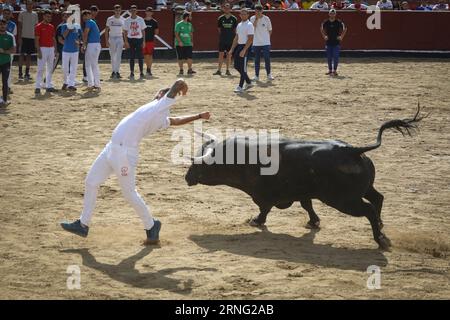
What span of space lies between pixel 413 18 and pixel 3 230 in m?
20.7

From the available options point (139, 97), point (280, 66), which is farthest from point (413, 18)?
point (139, 97)

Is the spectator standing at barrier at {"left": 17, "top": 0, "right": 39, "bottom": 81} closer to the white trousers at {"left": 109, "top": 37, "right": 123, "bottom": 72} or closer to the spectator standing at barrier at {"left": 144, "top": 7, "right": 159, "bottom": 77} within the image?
the white trousers at {"left": 109, "top": 37, "right": 123, "bottom": 72}

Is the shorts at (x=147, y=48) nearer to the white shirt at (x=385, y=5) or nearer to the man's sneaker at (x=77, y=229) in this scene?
the white shirt at (x=385, y=5)

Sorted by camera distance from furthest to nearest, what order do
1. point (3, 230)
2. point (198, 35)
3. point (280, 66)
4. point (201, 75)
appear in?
point (198, 35), point (280, 66), point (201, 75), point (3, 230)

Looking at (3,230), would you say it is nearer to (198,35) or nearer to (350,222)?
(350,222)

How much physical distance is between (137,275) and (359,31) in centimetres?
2078

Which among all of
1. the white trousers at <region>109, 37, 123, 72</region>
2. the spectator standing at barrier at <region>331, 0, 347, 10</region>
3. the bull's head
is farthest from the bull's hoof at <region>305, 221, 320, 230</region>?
the spectator standing at barrier at <region>331, 0, 347, 10</region>

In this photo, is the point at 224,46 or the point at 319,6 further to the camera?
the point at 319,6

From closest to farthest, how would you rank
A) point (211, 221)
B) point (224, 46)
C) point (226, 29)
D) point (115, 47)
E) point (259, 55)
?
1. point (211, 221)
2. point (259, 55)
3. point (115, 47)
4. point (226, 29)
5. point (224, 46)

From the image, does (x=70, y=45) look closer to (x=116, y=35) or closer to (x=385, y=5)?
(x=116, y=35)

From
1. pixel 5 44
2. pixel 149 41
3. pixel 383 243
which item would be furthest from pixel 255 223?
pixel 149 41

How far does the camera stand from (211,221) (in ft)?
29.7

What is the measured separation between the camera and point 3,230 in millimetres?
8578

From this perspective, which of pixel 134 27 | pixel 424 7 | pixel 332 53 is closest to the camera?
pixel 134 27
